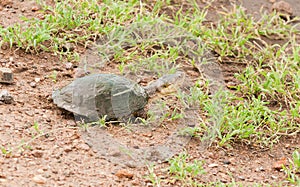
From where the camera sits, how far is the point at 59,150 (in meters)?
2.52

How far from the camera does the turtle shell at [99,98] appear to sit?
2768 mm

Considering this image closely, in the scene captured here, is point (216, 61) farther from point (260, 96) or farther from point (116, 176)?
point (116, 176)

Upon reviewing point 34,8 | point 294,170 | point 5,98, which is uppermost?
point 34,8

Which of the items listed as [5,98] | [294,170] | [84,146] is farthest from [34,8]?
[294,170]

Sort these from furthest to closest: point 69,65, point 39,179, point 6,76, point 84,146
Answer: point 69,65, point 6,76, point 84,146, point 39,179

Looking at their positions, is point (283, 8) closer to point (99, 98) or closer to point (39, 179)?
point (99, 98)

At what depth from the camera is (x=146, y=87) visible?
305 centimetres

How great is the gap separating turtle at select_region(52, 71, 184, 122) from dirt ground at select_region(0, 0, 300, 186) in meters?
0.07

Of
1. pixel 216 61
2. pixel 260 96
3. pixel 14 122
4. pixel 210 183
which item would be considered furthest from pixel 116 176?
pixel 216 61

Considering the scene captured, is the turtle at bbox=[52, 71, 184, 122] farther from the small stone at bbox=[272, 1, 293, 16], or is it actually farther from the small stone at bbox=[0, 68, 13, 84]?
the small stone at bbox=[272, 1, 293, 16]

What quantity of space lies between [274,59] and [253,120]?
0.75 m

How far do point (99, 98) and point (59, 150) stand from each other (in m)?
0.38

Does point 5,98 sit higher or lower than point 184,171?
higher

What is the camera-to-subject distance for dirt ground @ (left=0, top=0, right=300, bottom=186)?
2.33 meters
